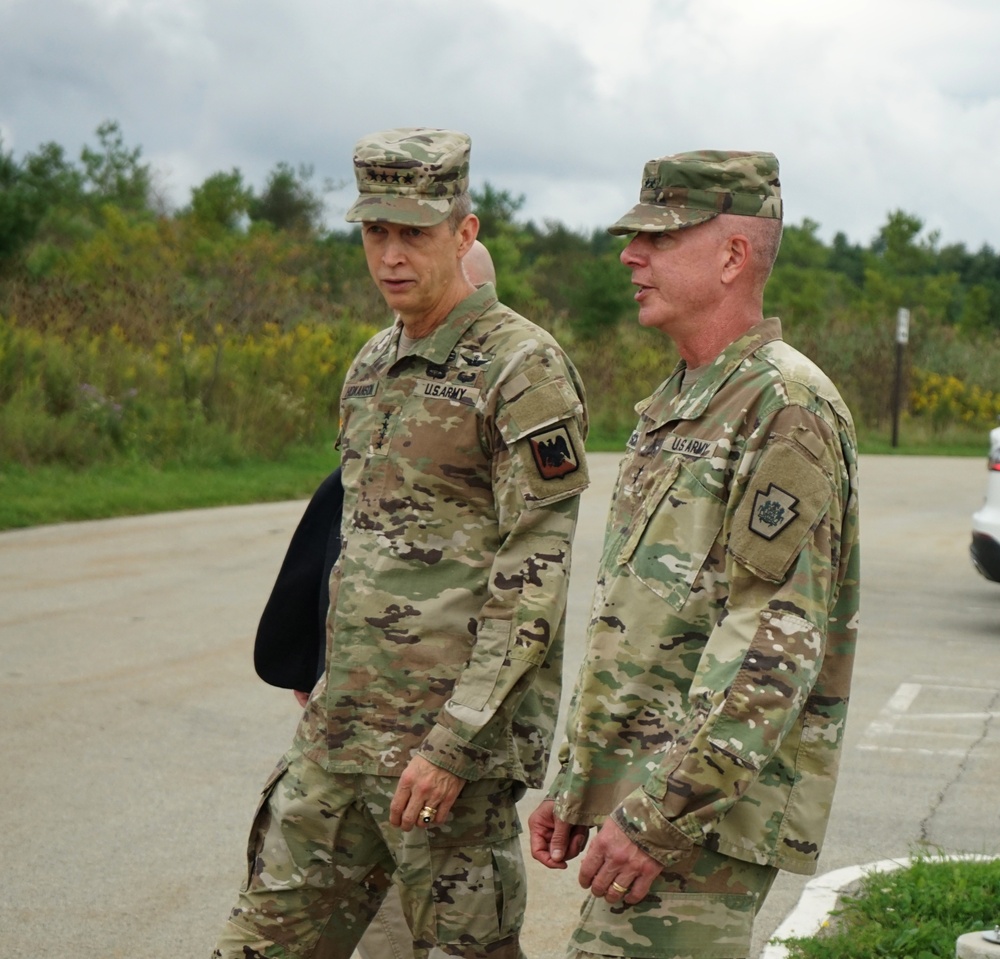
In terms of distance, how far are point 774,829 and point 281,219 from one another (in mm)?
50084

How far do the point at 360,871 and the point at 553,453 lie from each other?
0.95 metres

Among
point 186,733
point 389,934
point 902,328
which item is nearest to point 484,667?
point 389,934

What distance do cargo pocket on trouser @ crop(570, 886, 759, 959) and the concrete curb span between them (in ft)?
6.09

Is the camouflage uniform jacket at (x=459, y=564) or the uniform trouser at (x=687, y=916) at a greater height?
the camouflage uniform jacket at (x=459, y=564)

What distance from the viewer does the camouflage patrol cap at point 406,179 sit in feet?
10.7

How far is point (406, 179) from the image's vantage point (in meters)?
3.29

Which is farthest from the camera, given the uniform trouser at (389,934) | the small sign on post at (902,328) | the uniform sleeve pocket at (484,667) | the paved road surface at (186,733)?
the small sign on post at (902,328)

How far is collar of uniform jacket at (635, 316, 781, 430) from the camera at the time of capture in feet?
8.91

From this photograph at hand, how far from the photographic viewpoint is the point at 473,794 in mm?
3168

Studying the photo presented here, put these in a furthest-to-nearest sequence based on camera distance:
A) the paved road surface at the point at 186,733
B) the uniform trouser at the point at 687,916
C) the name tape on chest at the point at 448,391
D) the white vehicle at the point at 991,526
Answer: the white vehicle at the point at 991,526 → the paved road surface at the point at 186,733 → the name tape on chest at the point at 448,391 → the uniform trouser at the point at 687,916

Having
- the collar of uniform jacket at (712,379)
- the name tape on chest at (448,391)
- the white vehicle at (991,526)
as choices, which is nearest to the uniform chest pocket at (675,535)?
the collar of uniform jacket at (712,379)

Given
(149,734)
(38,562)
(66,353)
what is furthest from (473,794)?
(66,353)

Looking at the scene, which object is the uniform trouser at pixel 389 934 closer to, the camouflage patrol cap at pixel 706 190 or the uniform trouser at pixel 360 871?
the uniform trouser at pixel 360 871

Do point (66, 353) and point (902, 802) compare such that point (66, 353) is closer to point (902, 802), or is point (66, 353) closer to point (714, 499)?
point (902, 802)
